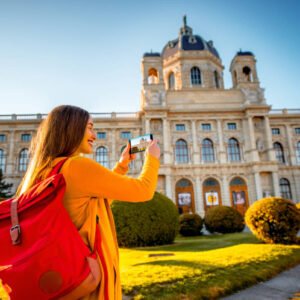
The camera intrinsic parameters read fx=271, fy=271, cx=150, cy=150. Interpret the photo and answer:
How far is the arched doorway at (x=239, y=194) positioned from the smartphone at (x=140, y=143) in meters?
30.4

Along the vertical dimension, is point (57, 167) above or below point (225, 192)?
below

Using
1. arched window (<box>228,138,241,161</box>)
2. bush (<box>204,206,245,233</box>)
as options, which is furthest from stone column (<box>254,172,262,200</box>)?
bush (<box>204,206,245,233</box>)

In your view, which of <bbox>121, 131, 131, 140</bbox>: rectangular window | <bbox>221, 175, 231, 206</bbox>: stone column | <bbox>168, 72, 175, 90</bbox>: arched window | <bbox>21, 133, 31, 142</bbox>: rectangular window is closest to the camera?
<bbox>221, 175, 231, 206</bbox>: stone column

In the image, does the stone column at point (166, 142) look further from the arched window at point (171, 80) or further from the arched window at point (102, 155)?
the arched window at point (171, 80)

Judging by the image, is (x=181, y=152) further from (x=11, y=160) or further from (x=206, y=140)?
(x=11, y=160)

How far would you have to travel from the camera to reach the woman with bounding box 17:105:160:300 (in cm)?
161

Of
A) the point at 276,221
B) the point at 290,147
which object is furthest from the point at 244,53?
the point at 276,221

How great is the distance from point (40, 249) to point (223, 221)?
645 inches

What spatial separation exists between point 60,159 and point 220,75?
42.6 meters

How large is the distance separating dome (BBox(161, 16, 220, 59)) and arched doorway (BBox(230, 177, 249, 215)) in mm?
21508

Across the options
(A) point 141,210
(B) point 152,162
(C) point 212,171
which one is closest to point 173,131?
(C) point 212,171

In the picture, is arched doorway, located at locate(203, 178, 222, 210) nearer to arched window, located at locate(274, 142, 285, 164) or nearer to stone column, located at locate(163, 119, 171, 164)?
stone column, located at locate(163, 119, 171, 164)

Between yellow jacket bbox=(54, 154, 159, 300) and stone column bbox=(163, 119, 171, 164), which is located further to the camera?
stone column bbox=(163, 119, 171, 164)

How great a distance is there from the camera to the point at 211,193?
101ft
